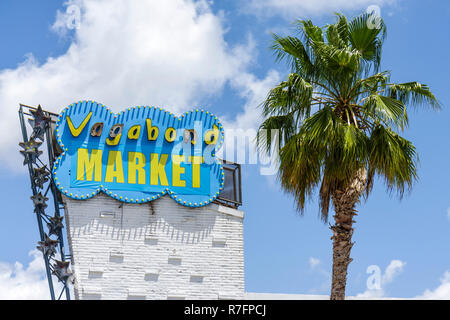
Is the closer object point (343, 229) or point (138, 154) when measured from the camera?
point (343, 229)

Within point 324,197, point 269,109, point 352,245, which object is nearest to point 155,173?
point 269,109

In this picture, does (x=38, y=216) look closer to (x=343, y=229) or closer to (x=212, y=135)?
(x=212, y=135)

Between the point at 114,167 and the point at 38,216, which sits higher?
the point at 114,167

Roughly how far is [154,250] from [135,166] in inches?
114

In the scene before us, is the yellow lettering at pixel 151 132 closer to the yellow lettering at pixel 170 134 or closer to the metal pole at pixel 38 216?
the yellow lettering at pixel 170 134

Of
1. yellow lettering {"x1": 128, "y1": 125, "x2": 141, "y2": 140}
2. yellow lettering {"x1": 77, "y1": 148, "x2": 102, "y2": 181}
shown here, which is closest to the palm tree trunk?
yellow lettering {"x1": 128, "y1": 125, "x2": 141, "y2": 140}

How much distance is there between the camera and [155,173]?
2012 cm

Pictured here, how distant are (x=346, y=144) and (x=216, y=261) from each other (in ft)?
21.7

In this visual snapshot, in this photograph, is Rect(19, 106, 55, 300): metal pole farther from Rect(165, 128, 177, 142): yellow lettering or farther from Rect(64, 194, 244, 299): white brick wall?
Rect(165, 128, 177, 142): yellow lettering

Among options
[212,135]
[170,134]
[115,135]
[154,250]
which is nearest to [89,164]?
[115,135]

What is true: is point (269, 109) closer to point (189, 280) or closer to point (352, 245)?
point (352, 245)

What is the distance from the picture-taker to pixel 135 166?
2002cm

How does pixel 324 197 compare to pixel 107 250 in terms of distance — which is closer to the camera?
pixel 324 197

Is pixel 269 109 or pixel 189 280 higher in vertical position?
pixel 269 109
